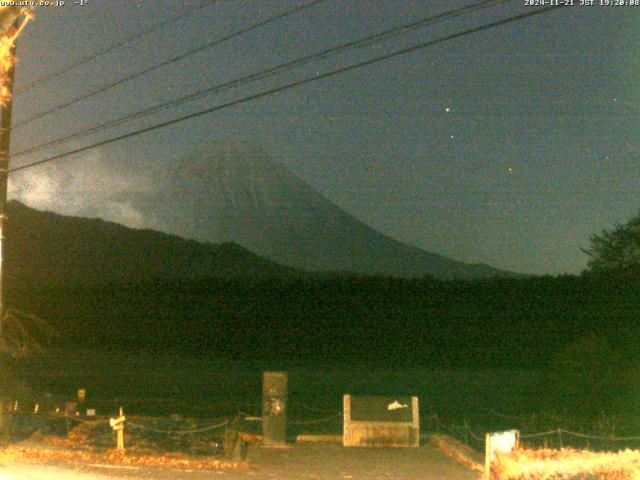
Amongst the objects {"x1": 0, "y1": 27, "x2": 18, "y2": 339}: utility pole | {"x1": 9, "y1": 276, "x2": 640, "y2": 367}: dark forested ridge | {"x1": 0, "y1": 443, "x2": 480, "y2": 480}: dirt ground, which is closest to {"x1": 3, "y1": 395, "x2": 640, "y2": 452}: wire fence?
{"x1": 0, "y1": 443, "x2": 480, "y2": 480}: dirt ground

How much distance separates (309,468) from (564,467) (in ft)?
19.6

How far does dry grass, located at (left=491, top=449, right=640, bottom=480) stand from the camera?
1296 cm

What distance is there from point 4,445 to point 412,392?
35.4m

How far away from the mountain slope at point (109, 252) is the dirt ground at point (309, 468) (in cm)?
9799

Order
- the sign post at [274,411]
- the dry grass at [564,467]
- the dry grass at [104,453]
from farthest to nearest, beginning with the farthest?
the sign post at [274,411]
the dry grass at [104,453]
the dry grass at [564,467]

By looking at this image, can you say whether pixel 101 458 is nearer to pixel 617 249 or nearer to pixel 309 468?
pixel 309 468

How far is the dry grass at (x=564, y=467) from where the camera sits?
13.0 meters

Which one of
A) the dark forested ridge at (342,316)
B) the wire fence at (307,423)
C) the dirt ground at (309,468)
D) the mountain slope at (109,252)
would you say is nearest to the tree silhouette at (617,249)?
the dark forested ridge at (342,316)

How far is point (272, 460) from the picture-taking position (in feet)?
62.8

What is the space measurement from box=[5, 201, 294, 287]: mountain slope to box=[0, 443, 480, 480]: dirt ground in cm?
9799

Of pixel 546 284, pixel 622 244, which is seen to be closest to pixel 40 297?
pixel 546 284

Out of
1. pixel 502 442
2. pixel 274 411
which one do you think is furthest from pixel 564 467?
pixel 274 411

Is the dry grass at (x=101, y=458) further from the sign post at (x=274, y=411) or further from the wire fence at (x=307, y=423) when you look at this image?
the sign post at (x=274, y=411)

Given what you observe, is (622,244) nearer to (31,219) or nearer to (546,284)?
(546,284)
